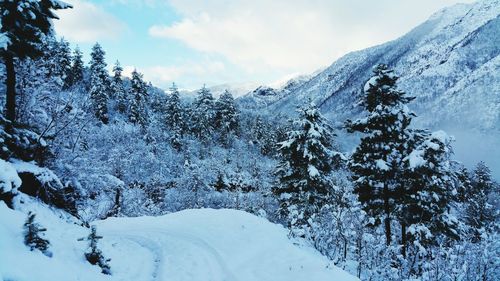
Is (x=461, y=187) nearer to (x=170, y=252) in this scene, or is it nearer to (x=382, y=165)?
(x=382, y=165)

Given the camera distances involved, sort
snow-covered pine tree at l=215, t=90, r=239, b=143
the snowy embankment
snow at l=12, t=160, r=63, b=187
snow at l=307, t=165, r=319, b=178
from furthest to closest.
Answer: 1. snow-covered pine tree at l=215, t=90, r=239, b=143
2. snow at l=307, t=165, r=319, b=178
3. snow at l=12, t=160, r=63, b=187
4. the snowy embankment

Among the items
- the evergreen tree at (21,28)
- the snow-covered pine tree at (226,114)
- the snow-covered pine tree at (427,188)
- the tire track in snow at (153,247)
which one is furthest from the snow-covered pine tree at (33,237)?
the snow-covered pine tree at (226,114)

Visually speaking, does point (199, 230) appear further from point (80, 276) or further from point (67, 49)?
point (67, 49)

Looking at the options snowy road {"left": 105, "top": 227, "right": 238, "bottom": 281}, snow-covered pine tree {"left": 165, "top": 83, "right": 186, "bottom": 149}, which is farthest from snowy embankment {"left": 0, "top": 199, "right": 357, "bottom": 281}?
snow-covered pine tree {"left": 165, "top": 83, "right": 186, "bottom": 149}

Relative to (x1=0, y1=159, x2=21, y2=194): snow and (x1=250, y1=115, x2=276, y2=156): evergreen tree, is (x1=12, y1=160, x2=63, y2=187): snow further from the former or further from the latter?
(x1=250, y1=115, x2=276, y2=156): evergreen tree

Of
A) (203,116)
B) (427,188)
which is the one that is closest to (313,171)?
(427,188)

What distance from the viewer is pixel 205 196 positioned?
176 ft

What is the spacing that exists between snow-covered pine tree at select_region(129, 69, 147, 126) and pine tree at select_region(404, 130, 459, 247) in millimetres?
60223

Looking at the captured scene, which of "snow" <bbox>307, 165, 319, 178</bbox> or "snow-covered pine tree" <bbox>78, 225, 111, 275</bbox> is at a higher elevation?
"snow" <bbox>307, 165, 319, 178</bbox>

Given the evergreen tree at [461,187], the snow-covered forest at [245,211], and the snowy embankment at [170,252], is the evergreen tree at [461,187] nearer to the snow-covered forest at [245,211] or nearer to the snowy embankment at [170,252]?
the snow-covered forest at [245,211]

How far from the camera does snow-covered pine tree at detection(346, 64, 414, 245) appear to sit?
728 inches

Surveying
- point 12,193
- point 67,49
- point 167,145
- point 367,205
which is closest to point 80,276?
point 12,193

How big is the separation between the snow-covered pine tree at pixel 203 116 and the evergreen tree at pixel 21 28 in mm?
65870

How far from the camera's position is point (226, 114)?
84.1 meters
